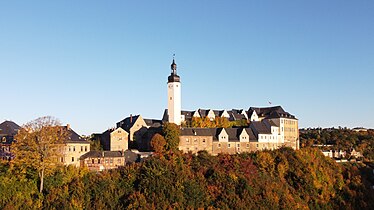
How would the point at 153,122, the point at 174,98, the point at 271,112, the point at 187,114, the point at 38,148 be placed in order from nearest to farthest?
the point at 38,148 → the point at 174,98 → the point at 153,122 → the point at 187,114 → the point at 271,112

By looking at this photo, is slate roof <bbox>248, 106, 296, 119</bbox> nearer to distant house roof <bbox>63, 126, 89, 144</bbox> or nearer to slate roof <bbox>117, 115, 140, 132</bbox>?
slate roof <bbox>117, 115, 140, 132</bbox>

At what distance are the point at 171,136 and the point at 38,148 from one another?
51.8ft

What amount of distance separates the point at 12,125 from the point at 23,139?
460 inches

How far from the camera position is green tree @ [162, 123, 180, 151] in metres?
45.6

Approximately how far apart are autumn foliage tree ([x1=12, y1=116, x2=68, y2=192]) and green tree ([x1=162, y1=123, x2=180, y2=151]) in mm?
13913

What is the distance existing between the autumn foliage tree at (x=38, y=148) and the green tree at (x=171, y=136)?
13.9m

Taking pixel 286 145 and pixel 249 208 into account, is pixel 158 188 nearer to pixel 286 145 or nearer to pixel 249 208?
pixel 249 208

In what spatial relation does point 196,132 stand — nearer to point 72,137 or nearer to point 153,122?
point 153,122

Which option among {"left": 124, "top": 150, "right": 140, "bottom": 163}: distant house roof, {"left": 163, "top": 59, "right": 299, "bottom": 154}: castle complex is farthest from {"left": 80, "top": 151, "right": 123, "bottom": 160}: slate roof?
{"left": 163, "top": 59, "right": 299, "bottom": 154}: castle complex

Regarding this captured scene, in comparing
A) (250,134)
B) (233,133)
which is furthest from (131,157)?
(250,134)

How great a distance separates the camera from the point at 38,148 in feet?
109

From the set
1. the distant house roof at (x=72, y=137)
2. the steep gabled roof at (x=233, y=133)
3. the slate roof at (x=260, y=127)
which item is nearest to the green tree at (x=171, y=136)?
the steep gabled roof at (x=233, y=133)

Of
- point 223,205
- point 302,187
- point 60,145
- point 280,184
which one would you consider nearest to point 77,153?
point 60,145

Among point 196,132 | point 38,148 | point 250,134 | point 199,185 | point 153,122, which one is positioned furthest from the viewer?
point 153,122
